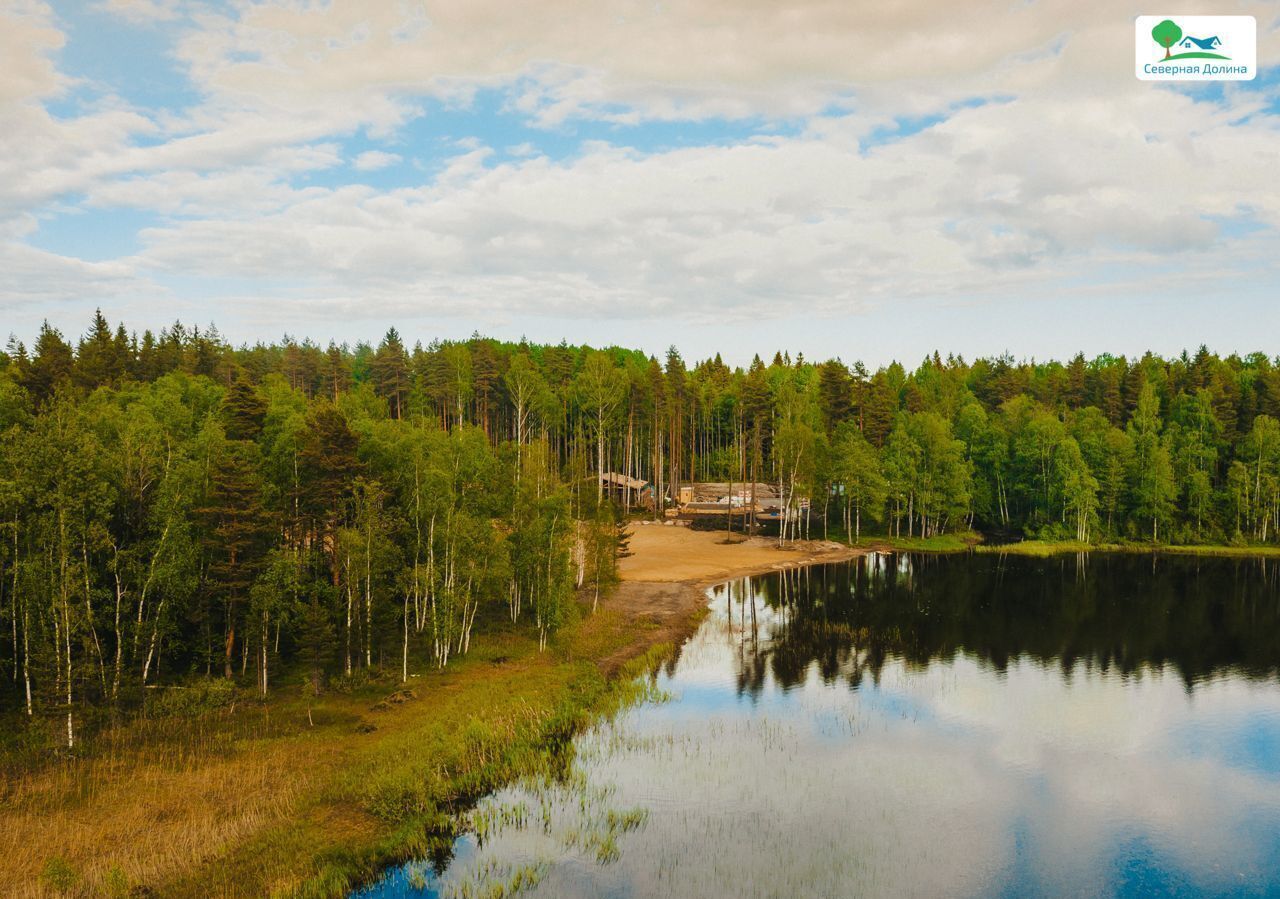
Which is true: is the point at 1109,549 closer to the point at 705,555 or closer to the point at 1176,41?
the point at 705,555

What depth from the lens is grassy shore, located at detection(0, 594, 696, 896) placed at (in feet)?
82.7

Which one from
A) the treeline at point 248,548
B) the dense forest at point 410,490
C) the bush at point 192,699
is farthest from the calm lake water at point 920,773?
the bush at point 192,699

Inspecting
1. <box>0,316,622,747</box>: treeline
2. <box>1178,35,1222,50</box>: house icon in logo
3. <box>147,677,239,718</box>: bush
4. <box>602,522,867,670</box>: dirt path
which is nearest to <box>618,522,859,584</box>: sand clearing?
<box>602,522,867,670</box>: dirt path

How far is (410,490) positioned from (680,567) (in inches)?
1706

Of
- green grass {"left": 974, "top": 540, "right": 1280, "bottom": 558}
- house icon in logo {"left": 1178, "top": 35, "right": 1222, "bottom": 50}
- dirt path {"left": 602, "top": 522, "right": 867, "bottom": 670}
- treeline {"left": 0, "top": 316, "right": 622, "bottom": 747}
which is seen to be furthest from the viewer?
green grass {"left": 974, "top": 540, "right": 1280, "bottom": 558}

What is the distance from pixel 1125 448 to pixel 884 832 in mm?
93377

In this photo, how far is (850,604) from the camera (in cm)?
6938

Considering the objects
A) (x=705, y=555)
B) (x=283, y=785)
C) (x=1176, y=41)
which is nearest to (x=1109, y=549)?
(x=705, y=555)

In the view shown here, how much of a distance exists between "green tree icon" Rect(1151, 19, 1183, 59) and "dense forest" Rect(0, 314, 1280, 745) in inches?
1887

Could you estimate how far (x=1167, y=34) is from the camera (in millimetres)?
46969

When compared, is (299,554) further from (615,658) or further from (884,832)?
(884,832)

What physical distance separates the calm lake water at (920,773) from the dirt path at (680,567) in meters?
3.59

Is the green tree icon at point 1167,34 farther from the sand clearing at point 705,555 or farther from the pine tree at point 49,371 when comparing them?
the pine tree at point 49,371

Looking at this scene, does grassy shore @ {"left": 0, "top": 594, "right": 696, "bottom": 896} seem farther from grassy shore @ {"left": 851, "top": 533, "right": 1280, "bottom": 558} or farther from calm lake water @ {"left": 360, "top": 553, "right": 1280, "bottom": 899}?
grassy shore @ {"left": 851, "top": 533, "right": 1280, "bottom": 558}
